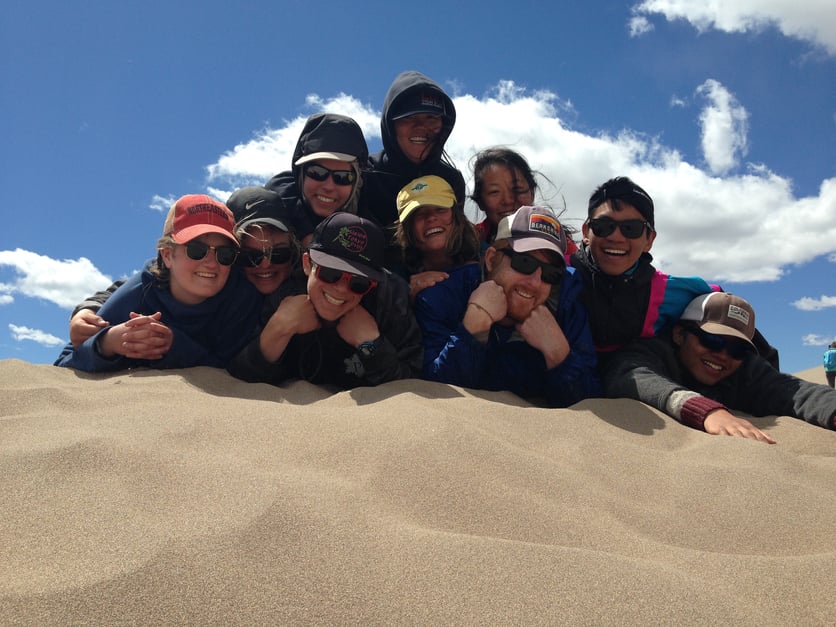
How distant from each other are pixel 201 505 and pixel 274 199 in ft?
10.3

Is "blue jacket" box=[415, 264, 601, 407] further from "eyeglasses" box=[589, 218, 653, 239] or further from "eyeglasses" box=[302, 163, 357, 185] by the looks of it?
"eyeglasses" box=[302, 163, 357, 185]

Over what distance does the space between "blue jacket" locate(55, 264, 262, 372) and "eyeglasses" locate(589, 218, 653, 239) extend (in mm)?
2384

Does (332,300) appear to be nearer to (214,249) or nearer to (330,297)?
(330,297)

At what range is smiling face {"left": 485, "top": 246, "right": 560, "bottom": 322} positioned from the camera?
11.6 ft

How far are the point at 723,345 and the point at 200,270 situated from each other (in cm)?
337

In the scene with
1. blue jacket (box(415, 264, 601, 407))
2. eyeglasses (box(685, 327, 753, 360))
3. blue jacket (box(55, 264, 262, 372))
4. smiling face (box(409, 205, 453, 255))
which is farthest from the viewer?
smiling face (box(409, 205, 453, 255))

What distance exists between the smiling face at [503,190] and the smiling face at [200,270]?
7.32ft

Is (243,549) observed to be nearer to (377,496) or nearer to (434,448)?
(377,496)

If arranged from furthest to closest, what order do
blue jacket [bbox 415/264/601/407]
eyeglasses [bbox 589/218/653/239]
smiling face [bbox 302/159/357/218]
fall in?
smiling face [bbox 302/159/357/218] < eyeglasses [bbox 589/218/653/239] < blue jacket [bbox 415/264/601/407]

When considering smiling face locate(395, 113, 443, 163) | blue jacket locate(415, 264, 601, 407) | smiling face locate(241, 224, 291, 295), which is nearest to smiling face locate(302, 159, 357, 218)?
smiling face locate(241, 224, 291, 295)

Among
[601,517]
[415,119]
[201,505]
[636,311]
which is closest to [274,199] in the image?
[415,119]

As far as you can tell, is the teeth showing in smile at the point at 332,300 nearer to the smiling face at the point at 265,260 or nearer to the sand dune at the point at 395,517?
the smiling face at the point at 265,260

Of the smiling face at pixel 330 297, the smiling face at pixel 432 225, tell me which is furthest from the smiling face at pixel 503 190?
the smiling face at pixel 330 297

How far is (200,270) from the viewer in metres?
3.83
